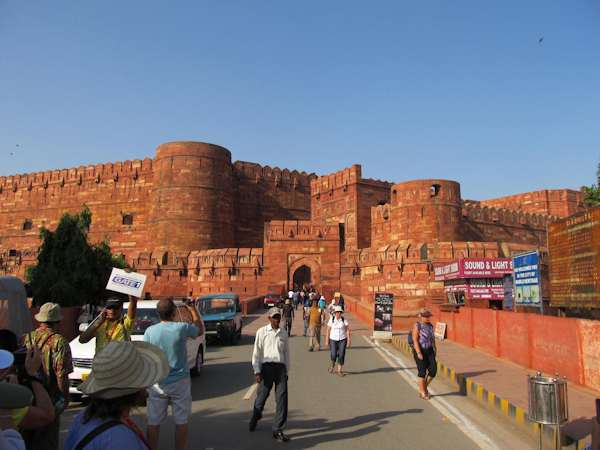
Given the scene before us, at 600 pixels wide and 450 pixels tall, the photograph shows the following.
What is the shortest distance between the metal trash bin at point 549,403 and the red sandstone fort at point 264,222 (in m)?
20.2

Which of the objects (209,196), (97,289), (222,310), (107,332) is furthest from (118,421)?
(209,196)

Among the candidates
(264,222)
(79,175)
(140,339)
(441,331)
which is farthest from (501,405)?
(79,175)

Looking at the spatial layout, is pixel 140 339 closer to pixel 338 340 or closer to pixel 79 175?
pixel 338 340

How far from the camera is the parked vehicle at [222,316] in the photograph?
1362 cm

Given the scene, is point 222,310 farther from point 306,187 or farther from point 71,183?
point 71,183

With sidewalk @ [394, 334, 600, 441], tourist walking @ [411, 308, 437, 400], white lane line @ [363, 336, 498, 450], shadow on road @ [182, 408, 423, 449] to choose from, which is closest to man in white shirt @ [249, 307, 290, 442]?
shadow on road @ [182, 408, 423, 449]

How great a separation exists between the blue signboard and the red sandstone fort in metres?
13.8

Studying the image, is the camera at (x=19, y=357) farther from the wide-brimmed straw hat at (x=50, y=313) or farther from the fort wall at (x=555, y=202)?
the fort wall at (x=555, y=202)

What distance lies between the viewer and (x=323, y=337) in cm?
1590

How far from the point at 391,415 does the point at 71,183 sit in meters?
47.3

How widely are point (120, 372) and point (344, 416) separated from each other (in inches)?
172

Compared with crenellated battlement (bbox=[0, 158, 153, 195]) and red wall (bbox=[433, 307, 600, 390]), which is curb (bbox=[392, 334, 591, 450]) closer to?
red wall (bbox=[433, 307, 600, 390])

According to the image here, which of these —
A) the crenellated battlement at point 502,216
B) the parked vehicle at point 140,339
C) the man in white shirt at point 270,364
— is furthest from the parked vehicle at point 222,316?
Result: the crenellated battlement at point 502,216

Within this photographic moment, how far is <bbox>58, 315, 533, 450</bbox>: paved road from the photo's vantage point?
4875 millimetres
